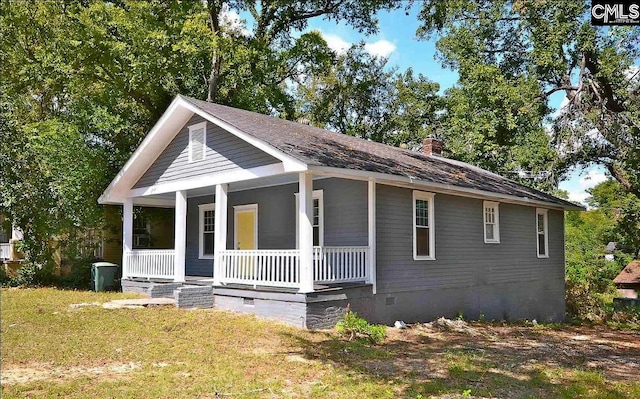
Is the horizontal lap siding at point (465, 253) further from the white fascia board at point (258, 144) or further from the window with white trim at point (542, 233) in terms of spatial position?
the white fascia board at point (258, 144)

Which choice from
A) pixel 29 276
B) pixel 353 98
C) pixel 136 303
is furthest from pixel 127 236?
pixel 353 98

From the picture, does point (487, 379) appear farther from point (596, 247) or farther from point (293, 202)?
point (596, 247)

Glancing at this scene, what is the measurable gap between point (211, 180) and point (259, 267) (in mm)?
2855

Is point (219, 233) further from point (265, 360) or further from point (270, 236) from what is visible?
point (265, 360)

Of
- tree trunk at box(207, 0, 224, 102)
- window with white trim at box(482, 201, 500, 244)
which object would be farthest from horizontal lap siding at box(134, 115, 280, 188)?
tree trunk at box(207, 0, 224, 102)

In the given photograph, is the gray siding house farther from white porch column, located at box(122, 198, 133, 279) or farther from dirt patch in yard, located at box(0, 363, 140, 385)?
dirt patch in yard, located at box(0, 363, 140, 385)

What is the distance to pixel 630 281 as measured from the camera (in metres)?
31.8

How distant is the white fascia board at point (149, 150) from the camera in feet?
45.5

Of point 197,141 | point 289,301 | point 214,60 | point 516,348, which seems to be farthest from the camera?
point 214,60

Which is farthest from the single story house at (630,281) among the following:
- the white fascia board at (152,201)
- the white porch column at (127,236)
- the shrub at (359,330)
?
the white porch column at (127,236)

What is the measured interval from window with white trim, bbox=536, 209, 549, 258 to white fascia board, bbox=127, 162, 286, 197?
10973mm

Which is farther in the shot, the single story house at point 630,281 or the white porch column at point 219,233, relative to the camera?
the single story house at point 630,281

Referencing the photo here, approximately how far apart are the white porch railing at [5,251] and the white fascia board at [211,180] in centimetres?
847

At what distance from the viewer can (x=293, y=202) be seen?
1434 centimetres
